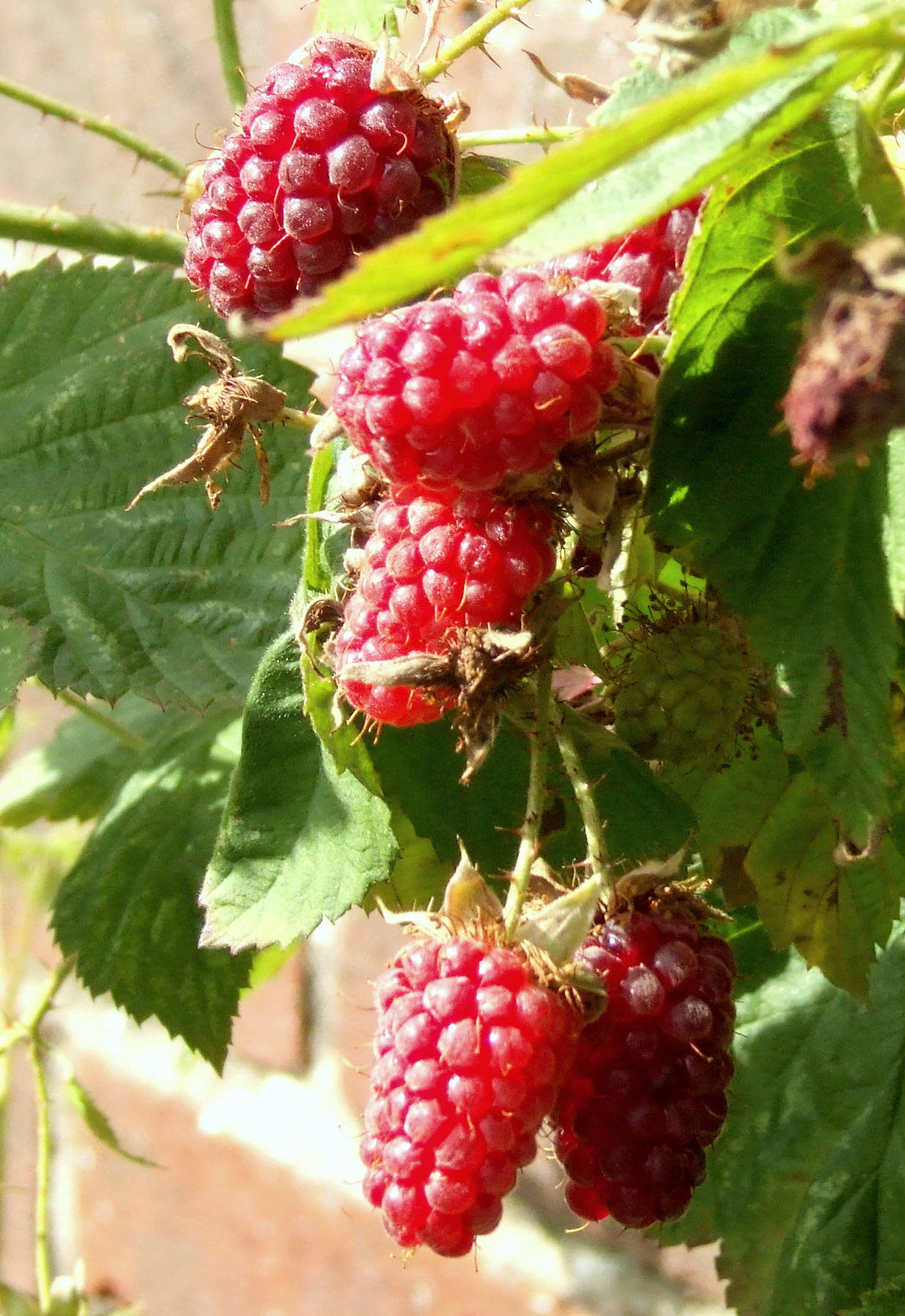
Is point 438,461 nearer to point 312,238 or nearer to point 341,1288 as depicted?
point 312,238

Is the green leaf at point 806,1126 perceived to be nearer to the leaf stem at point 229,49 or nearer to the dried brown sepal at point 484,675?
the dried brown sepal at point 484,675

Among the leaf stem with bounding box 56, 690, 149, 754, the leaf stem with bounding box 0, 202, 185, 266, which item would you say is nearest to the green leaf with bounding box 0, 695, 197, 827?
the leaf stem with bounding box 56, 690, 149, 754

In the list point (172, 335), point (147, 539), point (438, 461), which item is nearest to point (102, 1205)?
point (147, 539)

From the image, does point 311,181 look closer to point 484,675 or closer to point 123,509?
point 484,675

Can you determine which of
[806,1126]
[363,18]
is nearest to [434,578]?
[363,18]

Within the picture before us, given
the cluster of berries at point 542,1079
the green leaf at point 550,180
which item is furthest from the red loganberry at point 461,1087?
the green leaf at point 550,180
